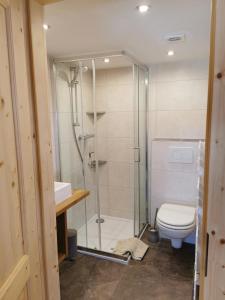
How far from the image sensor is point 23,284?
105 centimetres

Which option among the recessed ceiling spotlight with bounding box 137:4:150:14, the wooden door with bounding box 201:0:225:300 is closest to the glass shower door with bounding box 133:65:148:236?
the recessed ceiling spotlight with bounding box 137:4:150:14

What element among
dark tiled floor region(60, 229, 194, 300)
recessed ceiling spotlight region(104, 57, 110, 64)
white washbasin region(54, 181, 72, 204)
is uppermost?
recessed ceiling spotlight region(104, 57, 110, 64)

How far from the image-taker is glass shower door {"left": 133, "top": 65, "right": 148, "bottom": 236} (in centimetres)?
289

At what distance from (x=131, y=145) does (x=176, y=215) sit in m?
1.04

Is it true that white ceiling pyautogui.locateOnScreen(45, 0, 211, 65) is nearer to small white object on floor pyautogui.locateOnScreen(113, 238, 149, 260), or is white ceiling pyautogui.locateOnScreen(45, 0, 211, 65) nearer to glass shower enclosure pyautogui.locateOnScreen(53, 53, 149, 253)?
glass shower enclosure pyautogui.locateOnScreen(53, 53, 149, 253)

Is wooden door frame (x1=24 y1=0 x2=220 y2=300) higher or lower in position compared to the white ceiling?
lower

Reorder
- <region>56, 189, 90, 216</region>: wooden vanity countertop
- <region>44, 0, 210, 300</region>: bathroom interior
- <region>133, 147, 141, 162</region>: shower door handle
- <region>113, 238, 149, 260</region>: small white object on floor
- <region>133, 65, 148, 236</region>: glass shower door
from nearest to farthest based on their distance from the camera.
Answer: <region>56, 189, 90, 216</region>: wooden vanity countertop → <region>44, 0, 210, 300</region>: bathroom interior → <region>113, 238, 149, 260</region>: small white object on floor → <region>133, 65, 148, 236</region>: glass shower door → <region>133, 147, 141, 162</region>: shower door handle

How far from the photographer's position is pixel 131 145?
10.2 ft

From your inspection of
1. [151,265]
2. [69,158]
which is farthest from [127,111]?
[151,265]

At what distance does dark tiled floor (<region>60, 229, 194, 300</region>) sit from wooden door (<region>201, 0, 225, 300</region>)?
1.37 meters

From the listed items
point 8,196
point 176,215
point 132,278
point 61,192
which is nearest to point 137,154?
point 176,215

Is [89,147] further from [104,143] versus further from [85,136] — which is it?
[104,143]

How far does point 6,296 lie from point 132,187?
2.41 metres

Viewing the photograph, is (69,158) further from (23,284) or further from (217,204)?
(217,204)
